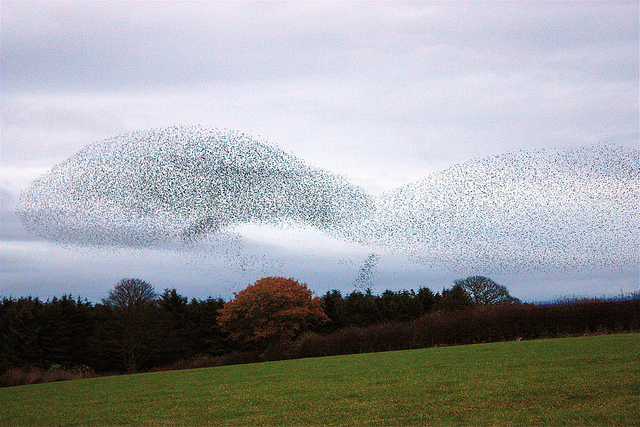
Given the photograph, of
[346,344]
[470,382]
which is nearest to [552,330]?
[346,344]

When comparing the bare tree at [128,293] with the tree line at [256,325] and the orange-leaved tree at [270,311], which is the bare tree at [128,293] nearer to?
the tree line at [256,325]

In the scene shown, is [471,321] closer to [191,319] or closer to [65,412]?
[65,412]

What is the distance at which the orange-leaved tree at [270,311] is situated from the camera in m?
44.9

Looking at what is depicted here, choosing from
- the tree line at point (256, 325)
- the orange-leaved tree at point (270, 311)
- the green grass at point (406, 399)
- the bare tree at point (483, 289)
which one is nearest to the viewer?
the green grass at point (406, 399)

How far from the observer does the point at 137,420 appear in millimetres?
10992

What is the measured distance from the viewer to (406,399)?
1098cm

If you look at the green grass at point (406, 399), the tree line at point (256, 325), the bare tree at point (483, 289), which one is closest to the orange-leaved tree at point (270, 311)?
the tree line at point (256, 325)

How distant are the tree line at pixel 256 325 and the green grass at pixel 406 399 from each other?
14.3 meters

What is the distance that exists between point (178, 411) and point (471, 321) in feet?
80.4

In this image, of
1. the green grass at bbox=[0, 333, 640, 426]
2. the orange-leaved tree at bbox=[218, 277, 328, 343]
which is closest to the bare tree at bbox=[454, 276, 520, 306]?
the orange-leaved tree at bbox=[218, 277, 328, 343]

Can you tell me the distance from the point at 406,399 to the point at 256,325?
120 ft

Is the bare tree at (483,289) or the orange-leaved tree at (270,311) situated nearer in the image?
the orange-leaved tree at (270,311)

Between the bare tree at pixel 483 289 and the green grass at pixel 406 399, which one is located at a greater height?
the bare tree at pixel 483 289

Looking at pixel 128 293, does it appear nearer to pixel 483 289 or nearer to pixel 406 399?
pixel 483 289
